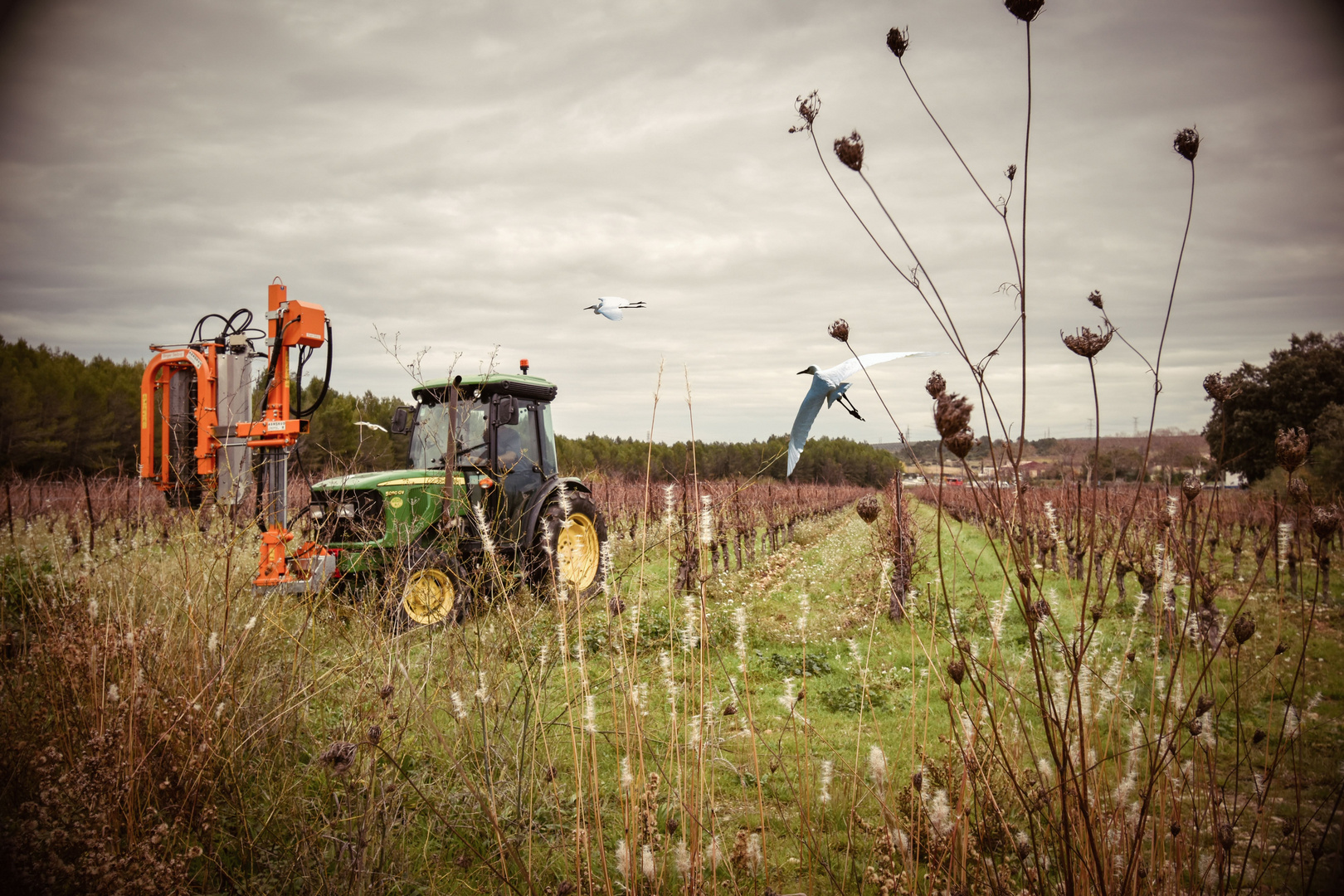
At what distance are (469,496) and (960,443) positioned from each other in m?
5.54

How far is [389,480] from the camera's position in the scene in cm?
644

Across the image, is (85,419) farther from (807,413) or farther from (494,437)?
(807,413)

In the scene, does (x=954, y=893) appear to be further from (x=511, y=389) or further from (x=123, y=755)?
(x=511, y=389)

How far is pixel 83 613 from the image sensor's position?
3.80 meters

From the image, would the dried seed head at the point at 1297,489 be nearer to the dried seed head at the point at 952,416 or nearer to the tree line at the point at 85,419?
the dried seed head at the point at 952,416

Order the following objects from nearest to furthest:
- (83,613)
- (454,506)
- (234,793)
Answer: (234,793)
(83,613)
(454,506)

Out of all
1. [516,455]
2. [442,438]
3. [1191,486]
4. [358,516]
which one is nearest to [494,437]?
[516,455]

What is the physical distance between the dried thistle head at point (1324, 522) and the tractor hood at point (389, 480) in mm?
5499

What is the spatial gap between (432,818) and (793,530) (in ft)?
55.7

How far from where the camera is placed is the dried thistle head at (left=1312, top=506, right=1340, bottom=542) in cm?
167

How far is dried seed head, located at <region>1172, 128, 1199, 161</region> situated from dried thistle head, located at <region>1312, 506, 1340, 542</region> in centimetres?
90

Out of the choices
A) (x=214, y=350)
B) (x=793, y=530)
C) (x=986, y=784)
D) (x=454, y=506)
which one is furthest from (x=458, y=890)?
(x=793, y=530)

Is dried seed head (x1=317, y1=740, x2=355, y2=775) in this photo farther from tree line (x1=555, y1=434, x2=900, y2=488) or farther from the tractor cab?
tree line (x1=555, y1=434, x2=900, y2=488)

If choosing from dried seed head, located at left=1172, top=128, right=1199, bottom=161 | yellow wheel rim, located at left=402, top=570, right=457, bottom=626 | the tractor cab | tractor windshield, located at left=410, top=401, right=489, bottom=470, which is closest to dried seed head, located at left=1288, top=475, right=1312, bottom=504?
dried seed head, located at left=1172, top=128, right=1199, bottom=161
